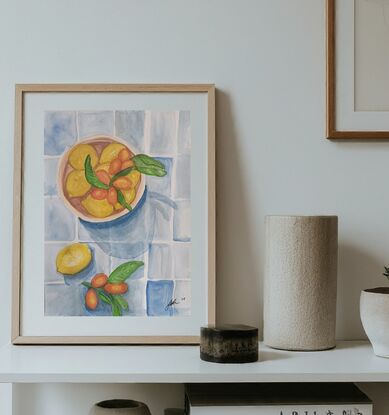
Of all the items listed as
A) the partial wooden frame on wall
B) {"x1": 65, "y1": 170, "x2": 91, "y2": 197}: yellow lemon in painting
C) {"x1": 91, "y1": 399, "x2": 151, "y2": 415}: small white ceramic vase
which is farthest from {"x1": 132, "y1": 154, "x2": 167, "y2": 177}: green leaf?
{"x1": 91, "y1": 399, "x2": 151, "y2": 415}: small white ceramic vase

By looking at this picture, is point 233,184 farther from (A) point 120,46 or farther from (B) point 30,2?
(B) point 30,2

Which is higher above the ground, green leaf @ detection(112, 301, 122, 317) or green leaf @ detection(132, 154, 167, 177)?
green leaf @ detection(132, 154, 167, 177)

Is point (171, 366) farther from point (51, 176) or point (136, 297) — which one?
point (51, 176)

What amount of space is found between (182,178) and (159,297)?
0.79ft

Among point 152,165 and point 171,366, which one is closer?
point 171,366

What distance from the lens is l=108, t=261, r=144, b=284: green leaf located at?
5.07ft

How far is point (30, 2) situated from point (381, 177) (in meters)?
0.80

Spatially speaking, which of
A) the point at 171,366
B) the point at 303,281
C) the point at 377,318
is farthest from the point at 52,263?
the point at 377,318

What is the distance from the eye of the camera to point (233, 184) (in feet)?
5.19

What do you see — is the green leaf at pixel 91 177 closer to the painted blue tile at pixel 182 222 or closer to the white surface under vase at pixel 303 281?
the painted blue tile at pixel 182 222

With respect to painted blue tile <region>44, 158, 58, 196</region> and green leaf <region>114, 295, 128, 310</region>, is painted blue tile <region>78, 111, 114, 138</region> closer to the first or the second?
painted blue tile <region>44, 158, 58, 196</region>

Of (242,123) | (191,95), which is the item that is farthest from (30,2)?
(242,123)

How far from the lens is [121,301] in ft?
5.07
